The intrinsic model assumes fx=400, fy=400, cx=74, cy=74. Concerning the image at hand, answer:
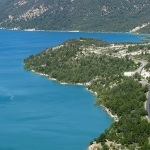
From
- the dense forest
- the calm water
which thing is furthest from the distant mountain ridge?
the calm water

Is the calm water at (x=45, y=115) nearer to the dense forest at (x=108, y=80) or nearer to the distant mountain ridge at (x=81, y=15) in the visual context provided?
the dense forest at (x=108, y=80)

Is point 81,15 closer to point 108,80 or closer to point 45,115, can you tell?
point 108,80

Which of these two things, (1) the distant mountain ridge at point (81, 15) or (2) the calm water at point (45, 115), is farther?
(1) the distant mountain ridge at point (81, 15)

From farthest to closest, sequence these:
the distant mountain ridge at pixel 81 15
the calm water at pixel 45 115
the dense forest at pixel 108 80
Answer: the distant mountain ridge at pixel 81 15 → the calm water at pixel 45 115 → the dense forest at pixel 108 80

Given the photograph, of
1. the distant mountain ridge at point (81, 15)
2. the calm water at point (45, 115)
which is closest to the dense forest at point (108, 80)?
the calm water at point (45, 115)

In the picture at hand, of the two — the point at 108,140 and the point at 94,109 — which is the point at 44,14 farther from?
the point at 108,140

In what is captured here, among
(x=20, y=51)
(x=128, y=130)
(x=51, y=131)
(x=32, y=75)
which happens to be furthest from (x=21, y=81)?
(x=20, y=51)
